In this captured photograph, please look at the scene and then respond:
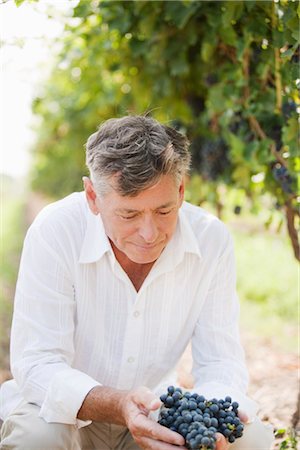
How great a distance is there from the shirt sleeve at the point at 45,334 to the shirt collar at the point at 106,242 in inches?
4.1

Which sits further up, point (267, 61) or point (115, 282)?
point (267, 61)

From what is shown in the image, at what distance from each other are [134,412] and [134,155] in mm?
780

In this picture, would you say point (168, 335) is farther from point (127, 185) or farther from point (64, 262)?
point (127, 185)

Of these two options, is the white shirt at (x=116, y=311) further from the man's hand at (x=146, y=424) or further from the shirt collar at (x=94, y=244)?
the man's hand at (x=146, y=424)

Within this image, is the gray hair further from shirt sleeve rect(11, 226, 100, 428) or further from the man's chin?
shirt sleeve rect(11, 226, 100, 428)

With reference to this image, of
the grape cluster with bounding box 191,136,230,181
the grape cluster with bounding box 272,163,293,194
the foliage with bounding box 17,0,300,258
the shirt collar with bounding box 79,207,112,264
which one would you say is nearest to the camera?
the shirt collar with bounding box 79,207,112,264

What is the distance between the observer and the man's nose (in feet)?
7.44

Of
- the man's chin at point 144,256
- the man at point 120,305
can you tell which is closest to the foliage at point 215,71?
the man at point 120,305

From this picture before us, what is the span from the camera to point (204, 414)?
2037 mm

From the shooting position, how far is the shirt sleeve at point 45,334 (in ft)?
7.41

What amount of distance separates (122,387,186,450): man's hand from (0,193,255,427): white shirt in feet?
0.99

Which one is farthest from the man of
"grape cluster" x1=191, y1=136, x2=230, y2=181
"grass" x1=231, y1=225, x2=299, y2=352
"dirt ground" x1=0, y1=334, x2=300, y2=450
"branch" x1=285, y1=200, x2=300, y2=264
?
"grass" x1=231, y1=225, x2=299, y2=352

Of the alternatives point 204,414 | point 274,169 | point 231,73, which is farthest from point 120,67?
point 204,414

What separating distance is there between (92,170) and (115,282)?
0.43 m
